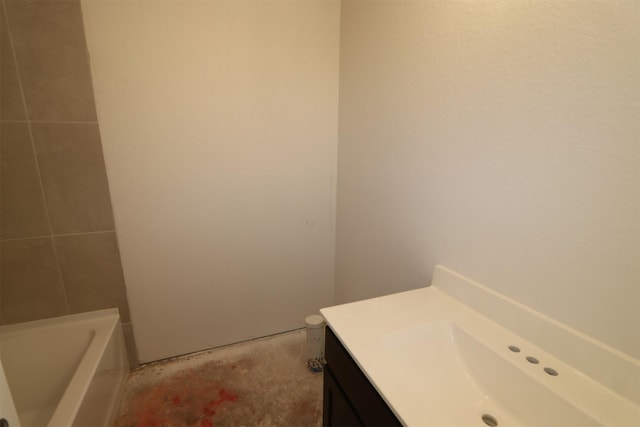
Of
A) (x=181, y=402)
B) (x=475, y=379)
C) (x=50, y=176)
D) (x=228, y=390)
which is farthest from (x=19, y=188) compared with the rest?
(x=475, y=379)

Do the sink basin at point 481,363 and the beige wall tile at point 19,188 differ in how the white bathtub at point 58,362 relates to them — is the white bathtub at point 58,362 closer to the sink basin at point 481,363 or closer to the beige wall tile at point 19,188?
the beige wall tile at point 19,188

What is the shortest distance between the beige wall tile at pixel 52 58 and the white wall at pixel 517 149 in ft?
4.63

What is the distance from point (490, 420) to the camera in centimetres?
73

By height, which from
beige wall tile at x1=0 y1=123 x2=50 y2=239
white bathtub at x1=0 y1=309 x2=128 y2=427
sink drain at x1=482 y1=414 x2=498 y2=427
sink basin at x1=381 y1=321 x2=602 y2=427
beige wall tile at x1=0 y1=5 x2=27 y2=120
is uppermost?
beige wall tile at x1=0 y1=5 x2=27 y2=120

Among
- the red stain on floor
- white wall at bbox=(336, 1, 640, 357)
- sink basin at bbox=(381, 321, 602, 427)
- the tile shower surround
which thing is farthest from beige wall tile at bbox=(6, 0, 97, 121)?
sink basin at bbox=(381, 321, 602, 427)

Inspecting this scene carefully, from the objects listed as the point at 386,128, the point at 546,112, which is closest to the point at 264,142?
the point at 386,128

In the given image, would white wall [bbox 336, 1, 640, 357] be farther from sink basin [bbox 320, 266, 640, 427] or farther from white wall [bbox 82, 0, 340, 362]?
white wall [bbox 82, 0, 340, 362]

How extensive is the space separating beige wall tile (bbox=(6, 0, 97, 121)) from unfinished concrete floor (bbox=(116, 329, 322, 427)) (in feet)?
4.94

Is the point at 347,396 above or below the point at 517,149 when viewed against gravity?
below

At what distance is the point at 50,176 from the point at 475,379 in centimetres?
200

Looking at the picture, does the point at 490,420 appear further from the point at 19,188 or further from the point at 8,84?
the point at 8,84

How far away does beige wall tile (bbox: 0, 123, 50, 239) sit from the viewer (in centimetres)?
133

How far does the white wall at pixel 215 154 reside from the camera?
1.46m

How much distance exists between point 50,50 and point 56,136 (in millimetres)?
385
